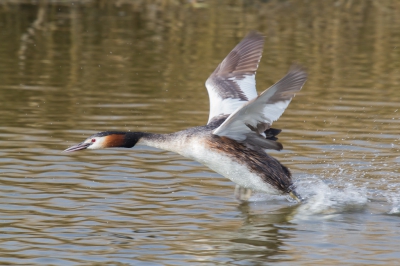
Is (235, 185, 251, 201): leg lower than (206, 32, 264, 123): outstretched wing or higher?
lower

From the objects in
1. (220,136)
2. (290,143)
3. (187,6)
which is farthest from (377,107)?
(187,6)

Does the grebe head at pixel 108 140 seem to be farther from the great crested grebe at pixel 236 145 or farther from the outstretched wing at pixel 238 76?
the outstretched wing at pixel 238 76

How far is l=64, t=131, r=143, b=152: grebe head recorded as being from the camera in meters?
8.51

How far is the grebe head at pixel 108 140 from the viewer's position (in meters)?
8.51

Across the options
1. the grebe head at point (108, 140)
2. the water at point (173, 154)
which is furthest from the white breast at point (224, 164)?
the grebe head at point (108, 140)

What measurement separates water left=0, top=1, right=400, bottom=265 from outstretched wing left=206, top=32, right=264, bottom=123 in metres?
0.91

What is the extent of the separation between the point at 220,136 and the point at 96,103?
514 centimetres

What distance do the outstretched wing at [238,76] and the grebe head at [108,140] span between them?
1203mm

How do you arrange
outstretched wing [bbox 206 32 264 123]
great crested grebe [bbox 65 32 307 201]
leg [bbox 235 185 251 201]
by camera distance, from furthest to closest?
outstretched wing [bbox 206 32 264 123], leg [bbox 235 185 251 201], great crested grebe [bbox 65 32 307 201]

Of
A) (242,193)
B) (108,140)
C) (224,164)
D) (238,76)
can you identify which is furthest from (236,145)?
(238,76)

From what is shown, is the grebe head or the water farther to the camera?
the grebe head

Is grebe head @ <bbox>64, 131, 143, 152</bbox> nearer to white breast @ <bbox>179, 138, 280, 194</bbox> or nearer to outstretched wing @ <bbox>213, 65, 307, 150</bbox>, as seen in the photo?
white breast @ <bbox>179, 138, 280, 194</bbox>

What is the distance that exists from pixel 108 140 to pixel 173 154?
213cm

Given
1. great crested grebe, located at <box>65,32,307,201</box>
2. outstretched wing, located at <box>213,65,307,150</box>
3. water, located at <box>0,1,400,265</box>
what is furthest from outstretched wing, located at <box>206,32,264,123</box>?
outstretched wing, located at <box>213,65,307,150</box>
